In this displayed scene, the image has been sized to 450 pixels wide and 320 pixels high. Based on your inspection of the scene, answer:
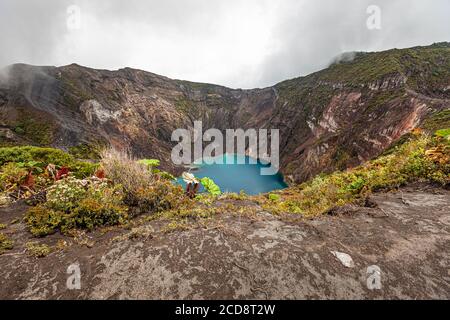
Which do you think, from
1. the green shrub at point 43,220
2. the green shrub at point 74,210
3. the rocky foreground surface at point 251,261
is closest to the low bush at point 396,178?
the rocky foreground surface at point 251,261

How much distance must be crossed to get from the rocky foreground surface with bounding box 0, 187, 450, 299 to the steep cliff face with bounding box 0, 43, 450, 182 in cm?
3469

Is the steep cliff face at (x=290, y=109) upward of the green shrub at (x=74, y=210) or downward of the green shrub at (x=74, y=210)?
upward

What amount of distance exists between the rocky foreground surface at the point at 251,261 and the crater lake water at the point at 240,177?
40.1 metres

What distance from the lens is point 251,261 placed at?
3953mm

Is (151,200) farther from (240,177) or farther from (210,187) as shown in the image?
(240,177)

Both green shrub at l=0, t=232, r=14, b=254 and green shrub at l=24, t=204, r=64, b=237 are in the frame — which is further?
green shrub at l=24, t=204, r=64, b=237

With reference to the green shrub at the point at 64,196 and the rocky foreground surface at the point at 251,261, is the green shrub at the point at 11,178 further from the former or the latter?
the rocky foreground surface at the point at 251,261

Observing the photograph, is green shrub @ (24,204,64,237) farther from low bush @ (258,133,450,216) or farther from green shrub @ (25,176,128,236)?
low bush @ (258,133,450,216)

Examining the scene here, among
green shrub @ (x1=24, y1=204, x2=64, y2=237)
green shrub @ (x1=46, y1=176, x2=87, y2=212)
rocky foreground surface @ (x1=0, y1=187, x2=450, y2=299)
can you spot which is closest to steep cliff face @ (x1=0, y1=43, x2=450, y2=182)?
rocky foreground surface @ (x1=0, y1=187, x2=450, y2=299)

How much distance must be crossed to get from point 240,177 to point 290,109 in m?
41.6

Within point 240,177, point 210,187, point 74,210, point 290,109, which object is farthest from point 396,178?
point 290,109

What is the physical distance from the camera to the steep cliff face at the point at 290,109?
41.2 metres

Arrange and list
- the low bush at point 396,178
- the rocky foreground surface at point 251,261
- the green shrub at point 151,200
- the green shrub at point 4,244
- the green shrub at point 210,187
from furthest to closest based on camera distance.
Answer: the green shrub at point 210,187 < the low bush at point 396,178 < the green shrub at point 151,200 < the green shrub at point 4,244 < the rocky foreground surface at point 251,261

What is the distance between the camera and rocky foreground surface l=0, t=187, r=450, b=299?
3346 mm
